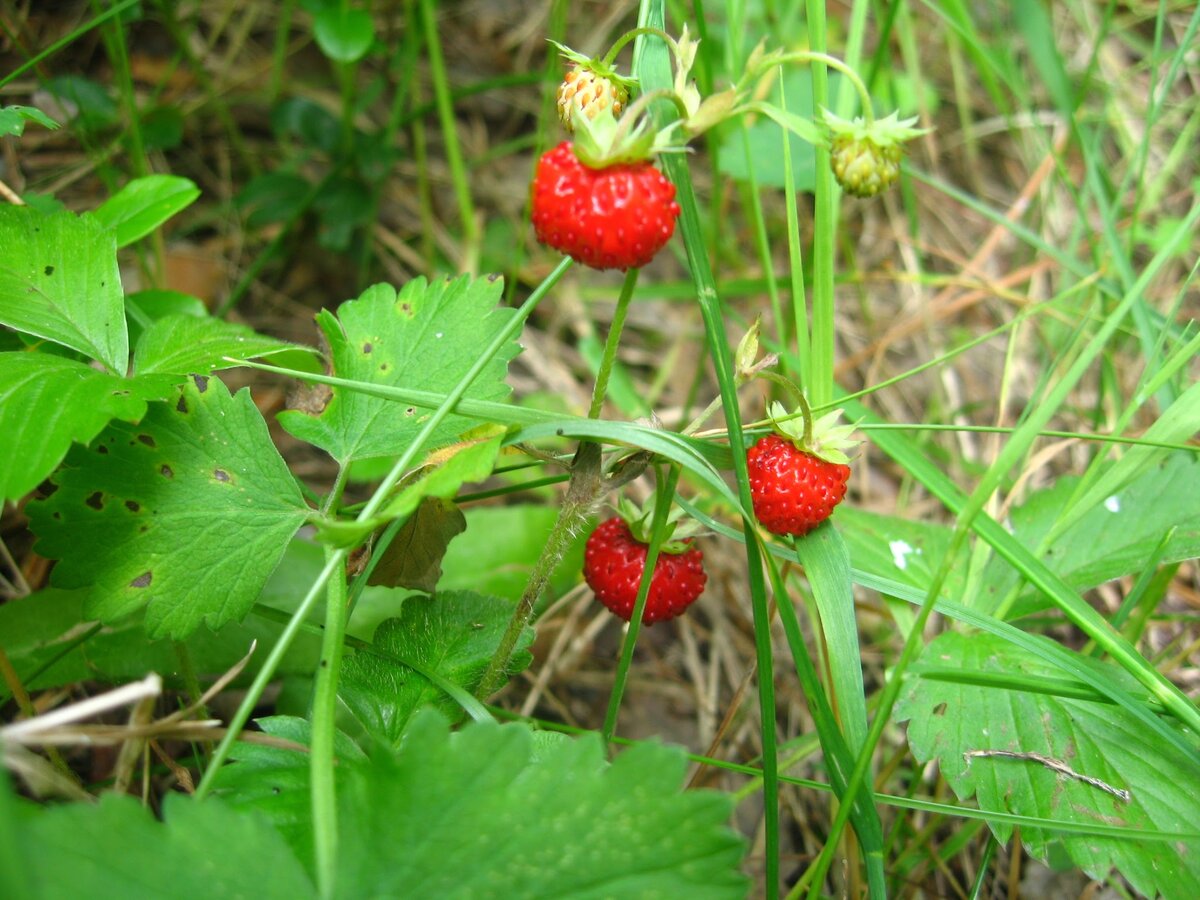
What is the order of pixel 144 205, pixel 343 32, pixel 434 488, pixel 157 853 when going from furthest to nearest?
pixel 343 32
pixel 144 205
pixel 434 488
pixel 157 853

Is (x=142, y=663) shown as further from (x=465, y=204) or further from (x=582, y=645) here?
(x=465, y=204)

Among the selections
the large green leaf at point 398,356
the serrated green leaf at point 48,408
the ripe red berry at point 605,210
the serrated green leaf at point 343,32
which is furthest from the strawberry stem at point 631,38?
the serrated green leaf at point 343,32

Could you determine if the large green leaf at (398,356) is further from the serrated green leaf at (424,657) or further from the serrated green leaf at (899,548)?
the serrated green leaf at (899,548)

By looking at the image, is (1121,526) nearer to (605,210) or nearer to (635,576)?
(635,576)

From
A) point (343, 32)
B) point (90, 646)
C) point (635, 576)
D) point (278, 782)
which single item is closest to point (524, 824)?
point (278, 782)

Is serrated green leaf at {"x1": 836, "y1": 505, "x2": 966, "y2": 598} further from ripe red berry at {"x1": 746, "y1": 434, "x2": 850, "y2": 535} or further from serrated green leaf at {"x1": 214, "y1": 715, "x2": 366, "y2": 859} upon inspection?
serrated green leaf at {"x1": 214, "y1": 715, "x2": 366, "y2": 859}

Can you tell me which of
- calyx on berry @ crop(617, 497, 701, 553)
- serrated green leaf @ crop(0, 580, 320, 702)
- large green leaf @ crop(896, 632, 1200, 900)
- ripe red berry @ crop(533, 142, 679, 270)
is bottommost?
large green leaf @ crop(896, 632, 1200, 900)

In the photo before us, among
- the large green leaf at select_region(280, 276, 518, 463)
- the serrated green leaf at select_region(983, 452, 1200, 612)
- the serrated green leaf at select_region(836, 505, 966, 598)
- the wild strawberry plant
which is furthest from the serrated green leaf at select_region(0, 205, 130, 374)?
the serrated green leaf at select_region(983, 452, 1200, 612)
